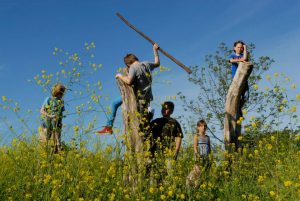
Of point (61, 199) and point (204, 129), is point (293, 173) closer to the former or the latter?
point (204, 129)

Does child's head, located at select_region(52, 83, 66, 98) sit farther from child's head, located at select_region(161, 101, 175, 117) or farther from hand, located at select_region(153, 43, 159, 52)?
hand, located at select_region(153, 43, 159, 52)

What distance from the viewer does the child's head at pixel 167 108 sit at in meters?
7.28

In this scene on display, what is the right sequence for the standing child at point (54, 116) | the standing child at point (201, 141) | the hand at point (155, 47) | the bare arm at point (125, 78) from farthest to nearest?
the hand at point (155, 47) < the standing child at point (201, 141) < the bare arm at point (125, 78) < the standing child at point (54, 116)

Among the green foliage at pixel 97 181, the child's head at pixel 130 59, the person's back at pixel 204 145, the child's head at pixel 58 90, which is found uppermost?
the child's head at pixel 130 59

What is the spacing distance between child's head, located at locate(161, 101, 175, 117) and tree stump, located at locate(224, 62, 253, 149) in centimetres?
161

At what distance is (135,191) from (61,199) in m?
0.91

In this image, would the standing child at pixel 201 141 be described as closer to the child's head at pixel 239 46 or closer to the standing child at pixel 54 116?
the child's head at pixel 239 46

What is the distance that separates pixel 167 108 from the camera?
7.30m

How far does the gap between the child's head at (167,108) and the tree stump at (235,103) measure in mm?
1613

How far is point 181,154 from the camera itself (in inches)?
295

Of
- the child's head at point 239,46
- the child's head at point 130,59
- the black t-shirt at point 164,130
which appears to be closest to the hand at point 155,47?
the child's head at point 130,59

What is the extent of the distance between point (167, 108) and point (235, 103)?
71.7 inches

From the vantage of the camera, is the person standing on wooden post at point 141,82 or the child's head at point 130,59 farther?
the child's head at point 130,59

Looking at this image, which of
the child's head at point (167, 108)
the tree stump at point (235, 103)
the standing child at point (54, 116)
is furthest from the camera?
the tree stump at point (235, 103)
